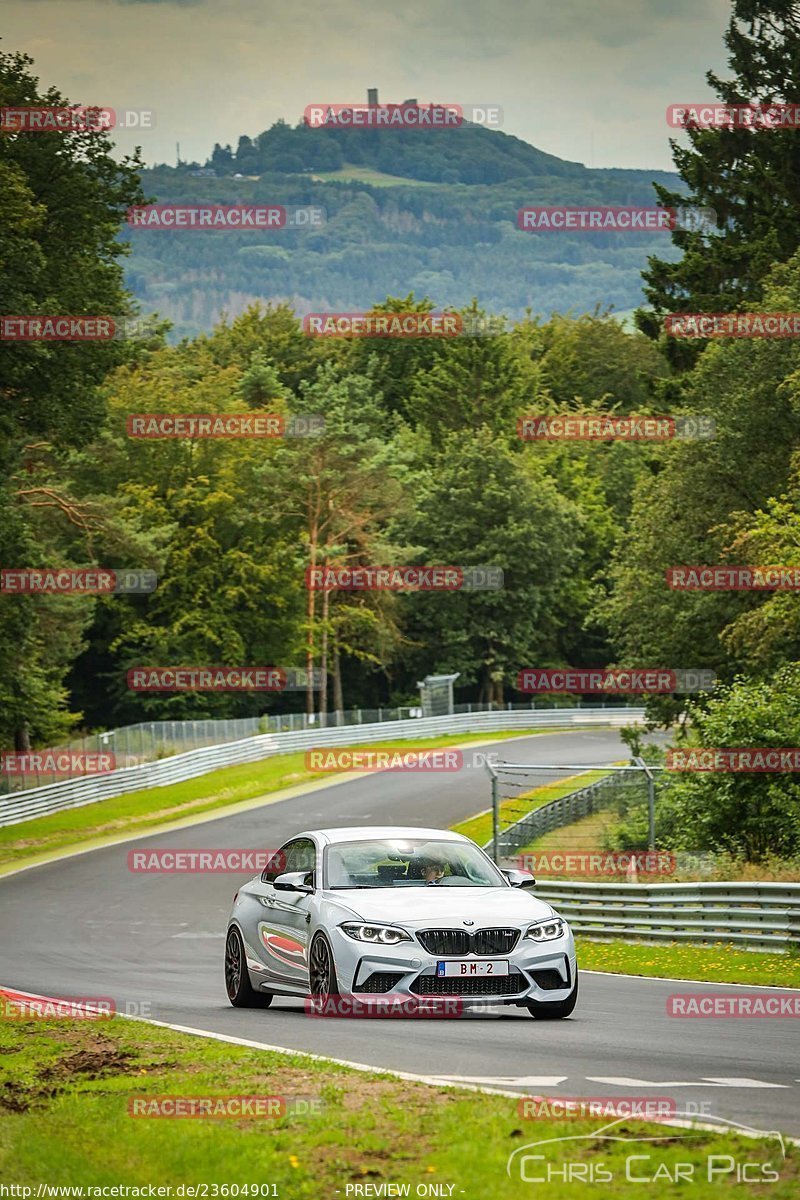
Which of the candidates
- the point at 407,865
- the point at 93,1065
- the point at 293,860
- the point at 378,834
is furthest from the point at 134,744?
the point at 93,1065

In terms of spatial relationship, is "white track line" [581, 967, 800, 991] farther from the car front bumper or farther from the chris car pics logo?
the chris car pics logo

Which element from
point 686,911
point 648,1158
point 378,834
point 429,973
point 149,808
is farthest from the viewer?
point 149,808

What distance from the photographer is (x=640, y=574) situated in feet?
159

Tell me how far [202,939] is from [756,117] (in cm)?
3838

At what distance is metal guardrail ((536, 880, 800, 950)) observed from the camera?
21.1m

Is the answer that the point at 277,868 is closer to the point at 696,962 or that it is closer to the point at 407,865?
the point at 407,865

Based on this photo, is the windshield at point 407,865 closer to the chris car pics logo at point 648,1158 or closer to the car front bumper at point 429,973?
the car front bumper at point 429,973

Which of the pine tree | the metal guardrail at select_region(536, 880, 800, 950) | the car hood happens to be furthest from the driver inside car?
the pine tree

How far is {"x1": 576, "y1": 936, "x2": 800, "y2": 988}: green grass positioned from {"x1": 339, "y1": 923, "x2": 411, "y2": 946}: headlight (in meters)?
5.67

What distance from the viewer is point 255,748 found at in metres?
69.9

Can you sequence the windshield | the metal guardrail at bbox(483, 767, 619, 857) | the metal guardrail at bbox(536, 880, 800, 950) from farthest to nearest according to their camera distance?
the metal guardrail at bbox(483, 767, 619, 857)
the metal guardrail at bbox(536, 880, 800, 950)
the windshield

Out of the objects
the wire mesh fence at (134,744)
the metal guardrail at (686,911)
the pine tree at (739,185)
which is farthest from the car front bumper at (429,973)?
the pine tree at (739,185)

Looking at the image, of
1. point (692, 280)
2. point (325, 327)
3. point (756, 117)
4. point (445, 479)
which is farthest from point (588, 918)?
point (325, 327)

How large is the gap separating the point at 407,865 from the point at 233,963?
86.0 inches
